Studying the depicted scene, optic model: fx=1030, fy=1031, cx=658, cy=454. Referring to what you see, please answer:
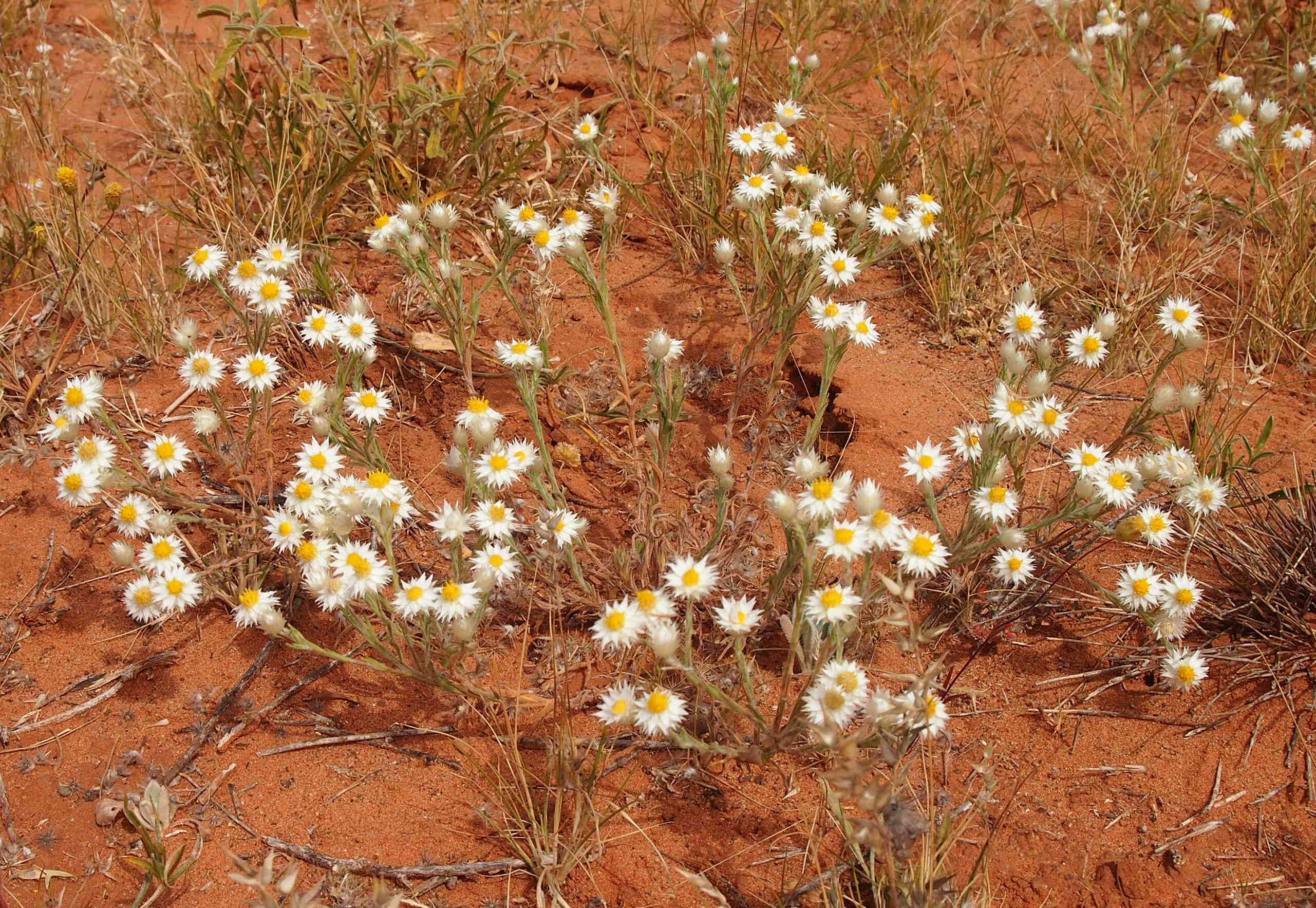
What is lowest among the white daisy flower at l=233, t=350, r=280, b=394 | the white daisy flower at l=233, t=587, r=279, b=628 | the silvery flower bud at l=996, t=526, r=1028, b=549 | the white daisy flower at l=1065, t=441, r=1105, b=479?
the white daisy flower at l=233, t=587, r=279, b=628

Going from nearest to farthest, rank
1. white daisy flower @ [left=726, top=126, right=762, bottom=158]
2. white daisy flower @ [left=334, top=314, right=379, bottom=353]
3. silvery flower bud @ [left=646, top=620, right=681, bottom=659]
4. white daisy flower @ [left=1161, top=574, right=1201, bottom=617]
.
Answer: silvery flower bud @ [left=646, top=620, right=681, bottom=659] < white daisy flower @ [left=1161, top=574, right=1201, bottom=617] < white daisy flower @ [left=334, top=314, right=379, bottom=353] < white daisy flower @ [left=726, top=126, right=762, bottom=158]

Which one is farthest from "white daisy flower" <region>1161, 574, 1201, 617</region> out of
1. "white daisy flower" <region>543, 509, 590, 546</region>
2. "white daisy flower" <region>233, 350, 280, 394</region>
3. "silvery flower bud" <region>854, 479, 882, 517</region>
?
"white daisy flower" <region>233, 350, 280, 394</region>

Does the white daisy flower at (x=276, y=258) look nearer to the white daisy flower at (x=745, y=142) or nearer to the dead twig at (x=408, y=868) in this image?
the white daisy flower at (x=745, y=142)

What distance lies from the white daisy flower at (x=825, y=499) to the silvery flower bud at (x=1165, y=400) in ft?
2.77

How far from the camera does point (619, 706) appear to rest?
72.5 inches

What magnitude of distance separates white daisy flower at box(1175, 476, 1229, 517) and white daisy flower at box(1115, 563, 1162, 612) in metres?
0.18

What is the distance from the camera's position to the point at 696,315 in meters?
3.34

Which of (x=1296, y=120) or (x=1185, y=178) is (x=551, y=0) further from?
(x=1296, y=120)

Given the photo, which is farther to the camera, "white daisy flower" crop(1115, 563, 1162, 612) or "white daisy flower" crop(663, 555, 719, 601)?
"white daisy flower" crop(1115, 563, 1162, 612)

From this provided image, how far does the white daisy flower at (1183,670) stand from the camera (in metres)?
2.22

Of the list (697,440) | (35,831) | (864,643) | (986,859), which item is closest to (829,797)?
(986,859)

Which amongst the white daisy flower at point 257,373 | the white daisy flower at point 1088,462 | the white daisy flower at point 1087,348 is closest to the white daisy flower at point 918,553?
the white daisy flower at point 1088,462

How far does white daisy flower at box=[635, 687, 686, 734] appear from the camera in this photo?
1904mm

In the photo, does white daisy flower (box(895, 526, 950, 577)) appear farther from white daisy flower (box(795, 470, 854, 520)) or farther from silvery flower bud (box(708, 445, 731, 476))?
silvery flower bud (box(708, 445, 731, 476))
